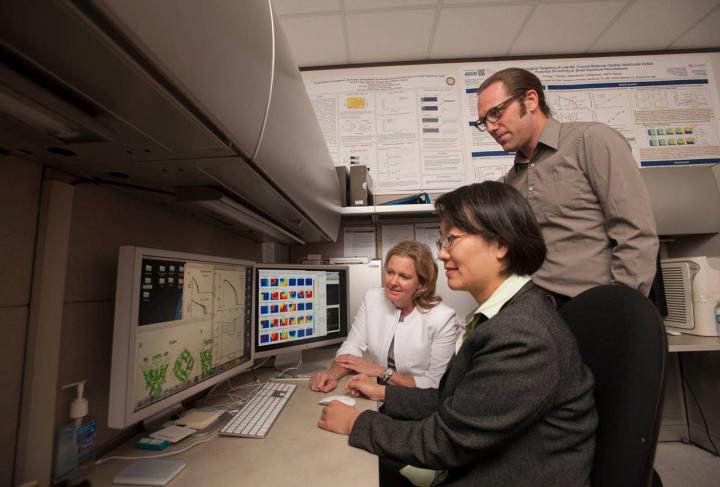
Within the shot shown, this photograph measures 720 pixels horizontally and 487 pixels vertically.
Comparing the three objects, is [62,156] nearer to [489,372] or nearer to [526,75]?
[489,372]

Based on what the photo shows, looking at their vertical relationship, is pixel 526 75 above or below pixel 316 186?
above

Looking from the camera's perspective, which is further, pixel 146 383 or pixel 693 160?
pixel 693 160

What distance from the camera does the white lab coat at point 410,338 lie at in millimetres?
1302

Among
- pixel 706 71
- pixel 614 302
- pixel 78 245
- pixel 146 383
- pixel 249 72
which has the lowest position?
pixel 146 383

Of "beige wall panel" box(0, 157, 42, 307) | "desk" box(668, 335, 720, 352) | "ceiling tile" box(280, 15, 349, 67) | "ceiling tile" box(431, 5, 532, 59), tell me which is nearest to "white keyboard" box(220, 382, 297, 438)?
"beige wall panel" box(0, 157, 42, 307)

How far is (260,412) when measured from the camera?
2.82 ft

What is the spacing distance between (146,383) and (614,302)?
91cm

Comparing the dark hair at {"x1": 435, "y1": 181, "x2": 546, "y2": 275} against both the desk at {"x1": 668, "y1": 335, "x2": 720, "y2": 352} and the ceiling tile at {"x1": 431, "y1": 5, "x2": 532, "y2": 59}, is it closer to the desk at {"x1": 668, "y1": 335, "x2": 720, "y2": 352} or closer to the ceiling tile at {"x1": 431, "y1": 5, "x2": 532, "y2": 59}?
the desk at {"x1": 668, "y1": 335, "x2": 720, "y2": 352}

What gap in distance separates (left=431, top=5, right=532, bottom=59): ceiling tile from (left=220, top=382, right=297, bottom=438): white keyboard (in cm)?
202

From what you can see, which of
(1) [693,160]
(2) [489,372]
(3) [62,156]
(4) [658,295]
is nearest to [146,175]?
(3) [62,156]

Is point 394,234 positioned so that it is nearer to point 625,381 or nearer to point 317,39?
point 317,39

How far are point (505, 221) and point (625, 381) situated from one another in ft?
1.11

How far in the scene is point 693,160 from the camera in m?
2.03

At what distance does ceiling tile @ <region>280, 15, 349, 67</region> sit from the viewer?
1819mm
